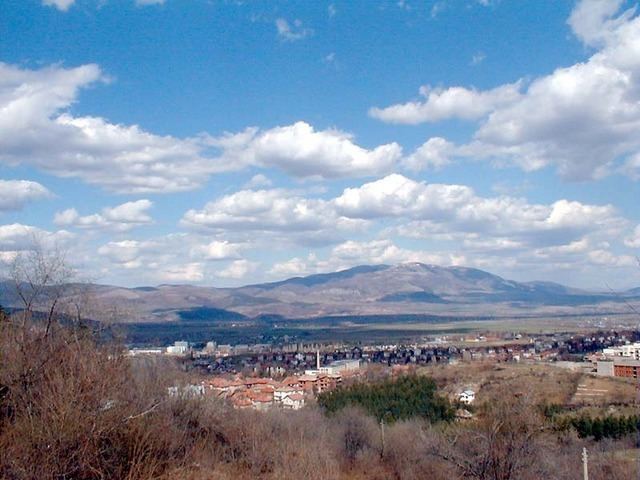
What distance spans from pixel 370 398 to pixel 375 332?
7407 centimetres

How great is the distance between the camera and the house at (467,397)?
120 feet

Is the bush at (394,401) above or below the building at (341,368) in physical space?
above

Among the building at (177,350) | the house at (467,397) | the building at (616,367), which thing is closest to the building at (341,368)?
the building at (177,350)

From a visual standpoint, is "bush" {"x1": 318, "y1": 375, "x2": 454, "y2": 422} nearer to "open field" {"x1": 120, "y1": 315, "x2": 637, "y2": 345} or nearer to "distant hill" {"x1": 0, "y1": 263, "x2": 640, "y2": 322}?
"open field" {"x1": 120, "y1": 315, "x2": 637, "y2": 345}

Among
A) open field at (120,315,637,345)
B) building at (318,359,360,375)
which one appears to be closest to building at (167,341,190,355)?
building at (318,359,360,375)

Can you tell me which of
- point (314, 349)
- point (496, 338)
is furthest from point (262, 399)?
point (496, 338)

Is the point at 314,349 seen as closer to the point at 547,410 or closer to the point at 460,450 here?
the point at 547,410

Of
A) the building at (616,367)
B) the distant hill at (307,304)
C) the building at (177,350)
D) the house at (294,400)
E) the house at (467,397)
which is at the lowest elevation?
the house at (467,397)

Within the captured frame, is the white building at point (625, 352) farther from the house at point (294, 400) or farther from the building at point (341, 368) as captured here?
the house at point (294, 400)

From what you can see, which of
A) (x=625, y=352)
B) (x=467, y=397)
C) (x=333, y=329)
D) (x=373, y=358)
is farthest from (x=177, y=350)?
(x=333, y=329)

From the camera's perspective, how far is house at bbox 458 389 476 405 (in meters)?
36.7

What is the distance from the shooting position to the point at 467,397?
38.6m

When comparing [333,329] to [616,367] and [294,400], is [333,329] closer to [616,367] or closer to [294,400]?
[616,367]

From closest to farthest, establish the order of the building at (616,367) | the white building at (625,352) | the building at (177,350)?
the building at (616,367), the building at (177,350), the white building at (625,352)
